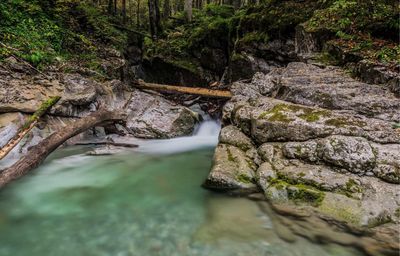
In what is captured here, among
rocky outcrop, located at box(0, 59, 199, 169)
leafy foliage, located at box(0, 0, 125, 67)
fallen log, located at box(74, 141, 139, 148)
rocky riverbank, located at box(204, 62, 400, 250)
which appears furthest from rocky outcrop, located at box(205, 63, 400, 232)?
leafy foliage, located at box(0, 0, 125, 67)

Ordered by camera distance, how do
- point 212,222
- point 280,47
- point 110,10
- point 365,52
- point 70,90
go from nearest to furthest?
point 212,222
point 365,52
point 70,90
point 280,47
point 110,10

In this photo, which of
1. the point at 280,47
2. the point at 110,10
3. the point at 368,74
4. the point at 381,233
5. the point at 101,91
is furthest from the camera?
the point at 110,10

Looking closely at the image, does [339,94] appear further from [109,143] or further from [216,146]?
[109,143]

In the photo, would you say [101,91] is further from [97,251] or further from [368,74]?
[368,74]

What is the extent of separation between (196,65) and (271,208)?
10.3 meters

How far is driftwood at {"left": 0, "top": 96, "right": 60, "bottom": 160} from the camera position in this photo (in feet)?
16.5

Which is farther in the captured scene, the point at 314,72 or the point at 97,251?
the point at 314,72

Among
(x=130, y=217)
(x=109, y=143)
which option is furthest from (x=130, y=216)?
(x=109, y=143)

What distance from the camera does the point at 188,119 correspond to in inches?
340

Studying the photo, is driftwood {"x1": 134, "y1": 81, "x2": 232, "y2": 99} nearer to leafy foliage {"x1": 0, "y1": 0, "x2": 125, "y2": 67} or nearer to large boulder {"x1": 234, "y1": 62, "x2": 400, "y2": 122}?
large boulder {"x1": 234, "y1": 62, "x2": 400, "y2": 122}

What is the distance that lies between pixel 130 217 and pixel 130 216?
4 cm

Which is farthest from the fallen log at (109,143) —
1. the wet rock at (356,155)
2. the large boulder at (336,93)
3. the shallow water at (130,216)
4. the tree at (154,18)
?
the tree at (154,18)

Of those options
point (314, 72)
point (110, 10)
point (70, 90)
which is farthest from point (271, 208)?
point (110, 10)

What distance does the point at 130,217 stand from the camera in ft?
12.8
